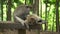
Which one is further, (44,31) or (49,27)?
(49,27)

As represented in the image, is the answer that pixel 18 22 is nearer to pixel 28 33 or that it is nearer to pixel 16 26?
pixel 16 26

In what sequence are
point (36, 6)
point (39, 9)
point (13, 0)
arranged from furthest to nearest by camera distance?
point (13, 0) → point (39, 9) → point (36, 6)

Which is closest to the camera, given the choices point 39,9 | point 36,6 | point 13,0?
point 36,6

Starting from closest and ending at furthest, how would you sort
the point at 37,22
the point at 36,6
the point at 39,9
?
the point at 37,22, the point at 36,6, the point at 39,9

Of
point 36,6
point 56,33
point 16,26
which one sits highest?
point 36,6

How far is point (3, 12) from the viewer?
4.73 meters

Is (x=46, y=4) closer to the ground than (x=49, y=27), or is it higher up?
higher up

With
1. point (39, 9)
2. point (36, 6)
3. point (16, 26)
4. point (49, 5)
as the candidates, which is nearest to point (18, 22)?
point (16, 26)

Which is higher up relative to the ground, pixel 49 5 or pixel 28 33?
pixel 49 5

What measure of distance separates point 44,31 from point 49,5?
0.74m

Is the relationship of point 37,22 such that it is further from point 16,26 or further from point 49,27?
point 49,27

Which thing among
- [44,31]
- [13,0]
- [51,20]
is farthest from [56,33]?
[13,0]

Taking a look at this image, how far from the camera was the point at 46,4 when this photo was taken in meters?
4.52

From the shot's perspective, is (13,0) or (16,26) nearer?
(16,26)
